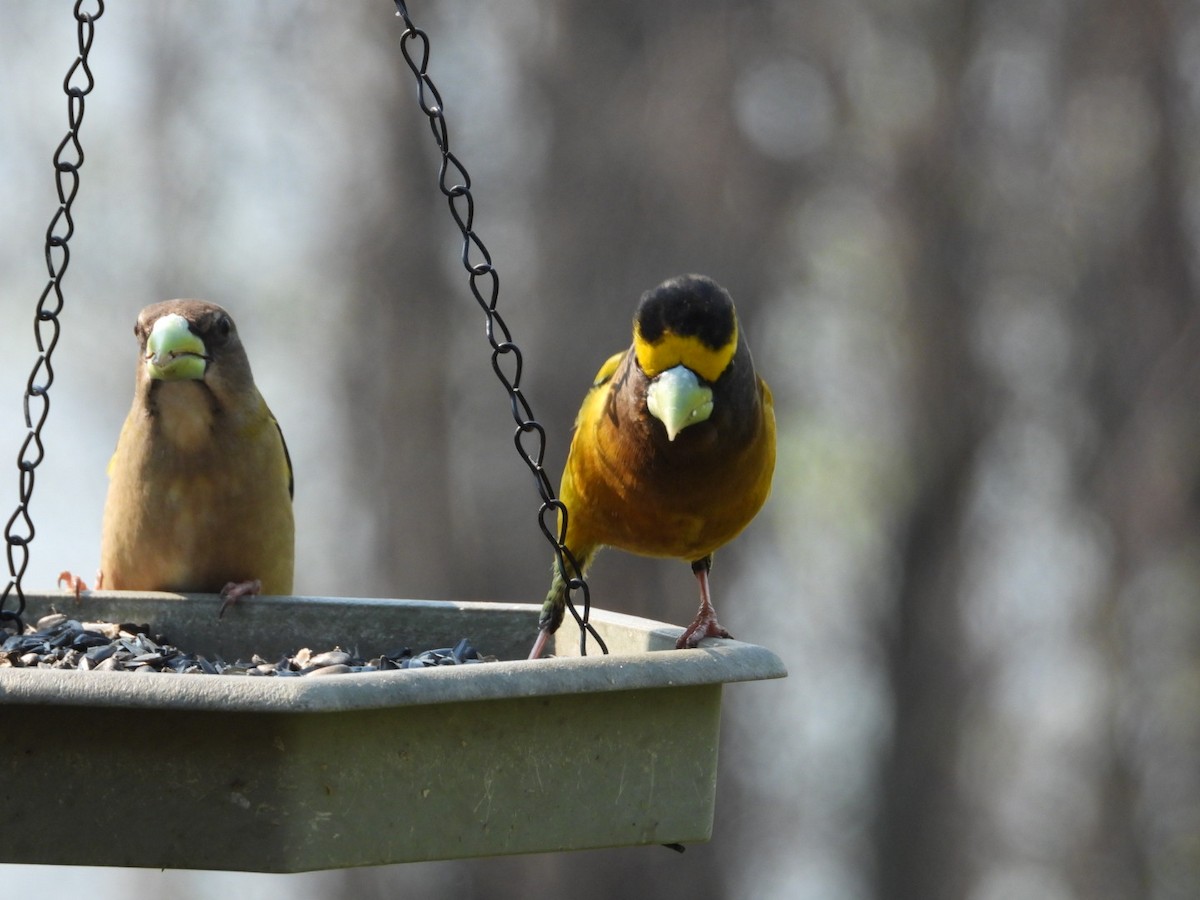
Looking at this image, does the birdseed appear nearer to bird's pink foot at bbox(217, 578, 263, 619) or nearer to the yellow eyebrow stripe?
bird's pink foot at bbox(217, 578, 263, 619)

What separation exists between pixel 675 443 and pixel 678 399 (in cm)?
23

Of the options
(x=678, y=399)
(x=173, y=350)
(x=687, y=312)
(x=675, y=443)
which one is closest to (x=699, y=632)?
(x=675, y=443)

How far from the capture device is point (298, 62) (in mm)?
7613

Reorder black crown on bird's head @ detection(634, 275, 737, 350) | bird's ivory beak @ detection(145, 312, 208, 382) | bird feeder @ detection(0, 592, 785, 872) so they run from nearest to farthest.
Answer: bird feeder @ detection(0, 592, 785, 872) → black crown on bird's head @ detection(634, 275, 737, 350) → bird's ivory beak @ detection(145, 312, 208, 382)

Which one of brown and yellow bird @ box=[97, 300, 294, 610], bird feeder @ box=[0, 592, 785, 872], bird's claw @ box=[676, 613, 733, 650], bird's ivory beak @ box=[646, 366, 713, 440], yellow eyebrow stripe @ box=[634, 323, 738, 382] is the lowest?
bird feeder @ box=[0, 592, 785, 872]

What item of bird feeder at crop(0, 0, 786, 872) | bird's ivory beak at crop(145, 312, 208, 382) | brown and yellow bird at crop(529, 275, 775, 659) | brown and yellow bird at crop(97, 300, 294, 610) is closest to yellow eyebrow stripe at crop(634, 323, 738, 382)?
brown and yellow bird at crop(529, 275, 775, 659)

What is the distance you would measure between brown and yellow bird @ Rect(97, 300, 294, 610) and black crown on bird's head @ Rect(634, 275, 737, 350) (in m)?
1.29

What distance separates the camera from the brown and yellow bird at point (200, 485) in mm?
3713

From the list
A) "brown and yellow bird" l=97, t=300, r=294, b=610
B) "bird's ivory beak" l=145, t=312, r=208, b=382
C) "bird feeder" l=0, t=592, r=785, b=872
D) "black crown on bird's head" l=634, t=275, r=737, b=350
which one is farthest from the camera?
"brown and yellow bird" l=97, t=300, r=294, b=610

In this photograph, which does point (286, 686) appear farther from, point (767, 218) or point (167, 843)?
point (767, 218)

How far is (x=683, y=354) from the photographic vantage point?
2834 mm

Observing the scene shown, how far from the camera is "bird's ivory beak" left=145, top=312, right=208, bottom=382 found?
337 centimetres

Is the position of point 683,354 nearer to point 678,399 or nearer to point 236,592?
point 678,399

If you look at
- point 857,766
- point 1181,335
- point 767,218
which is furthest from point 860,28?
point 857,766
